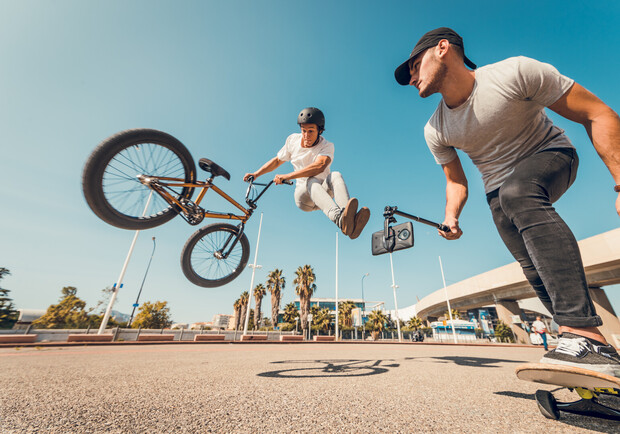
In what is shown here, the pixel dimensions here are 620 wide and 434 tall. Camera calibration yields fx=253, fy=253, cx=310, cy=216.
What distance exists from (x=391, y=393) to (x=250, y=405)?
979 mm

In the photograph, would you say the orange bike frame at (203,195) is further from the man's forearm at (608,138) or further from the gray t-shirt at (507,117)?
the man's forearm at (608,138)

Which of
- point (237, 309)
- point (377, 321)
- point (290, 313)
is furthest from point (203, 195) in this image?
point (237, 309)

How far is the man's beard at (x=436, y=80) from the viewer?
1.99 meters

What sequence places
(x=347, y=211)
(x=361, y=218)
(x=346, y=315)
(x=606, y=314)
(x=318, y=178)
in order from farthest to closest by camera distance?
(x=346, y=315) < (x=606, y=314) < (x=318, y=178) < (x=361, y=218) < (x=347, y=211)

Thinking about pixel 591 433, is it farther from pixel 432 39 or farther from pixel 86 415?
pixel 432 39

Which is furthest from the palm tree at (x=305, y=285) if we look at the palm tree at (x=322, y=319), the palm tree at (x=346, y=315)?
the palm tree at (x=346, y=315)

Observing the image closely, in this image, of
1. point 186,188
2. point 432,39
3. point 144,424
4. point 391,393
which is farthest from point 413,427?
point 186,188

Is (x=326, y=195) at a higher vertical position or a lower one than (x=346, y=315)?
lower

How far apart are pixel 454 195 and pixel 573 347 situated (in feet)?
4.95

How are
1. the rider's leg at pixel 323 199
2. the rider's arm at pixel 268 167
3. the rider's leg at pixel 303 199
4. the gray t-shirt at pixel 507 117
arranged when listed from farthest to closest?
1. the rider's arm at pixel 268 167
2. the rider's leg at pixel 303 199
3. the rider's leg at pixel 323 199
4. the gray t-shirt at pixel 507 117

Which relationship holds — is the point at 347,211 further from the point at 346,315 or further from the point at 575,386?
the point at 346,315

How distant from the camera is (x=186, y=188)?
4.41 meters

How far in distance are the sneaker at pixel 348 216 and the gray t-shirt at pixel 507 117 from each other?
1.24m

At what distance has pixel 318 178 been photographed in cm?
362
